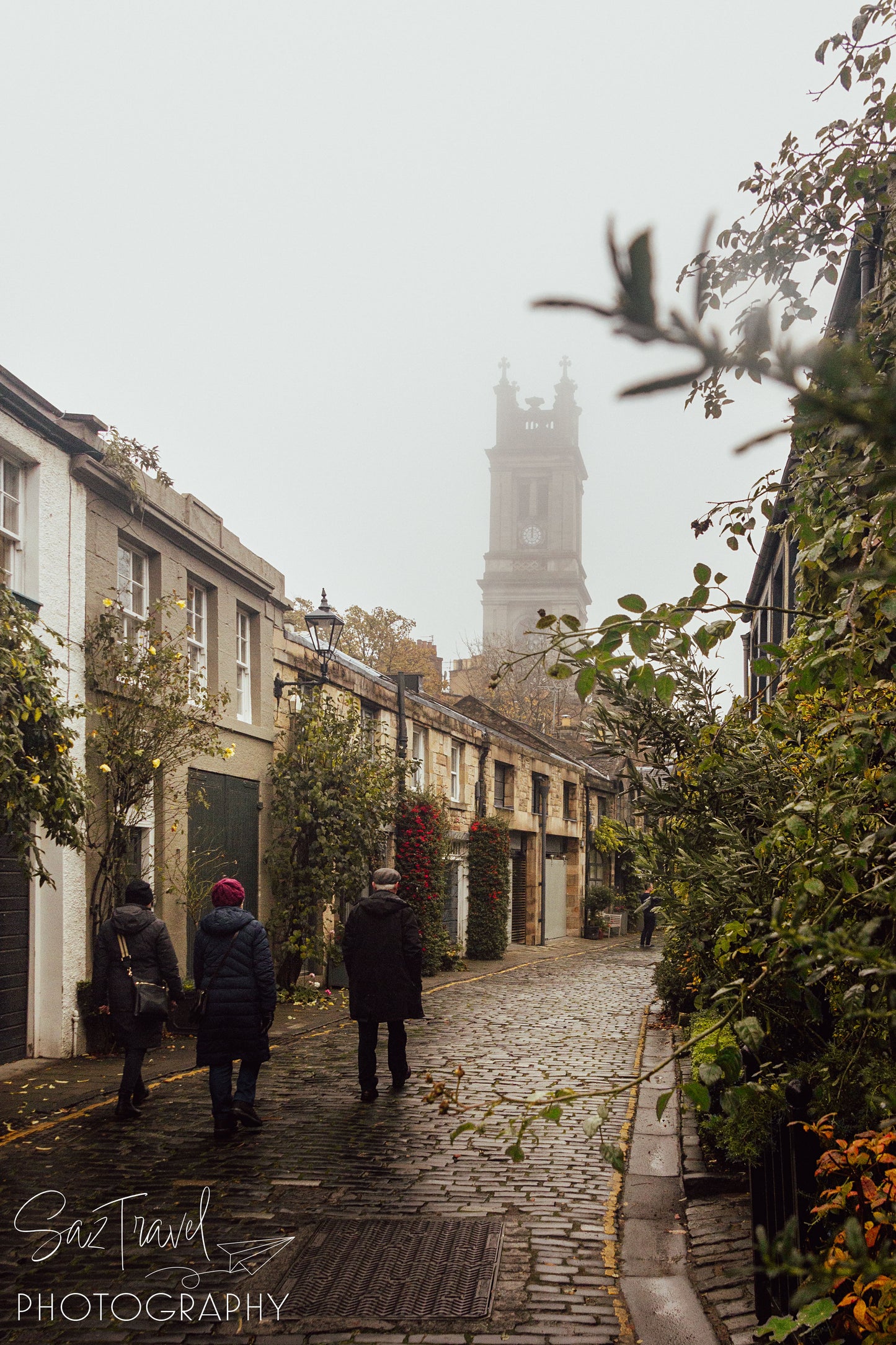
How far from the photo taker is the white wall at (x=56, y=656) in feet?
34.7

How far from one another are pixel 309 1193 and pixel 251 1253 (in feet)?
3.14

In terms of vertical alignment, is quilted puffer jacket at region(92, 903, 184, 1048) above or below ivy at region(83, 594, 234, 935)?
below

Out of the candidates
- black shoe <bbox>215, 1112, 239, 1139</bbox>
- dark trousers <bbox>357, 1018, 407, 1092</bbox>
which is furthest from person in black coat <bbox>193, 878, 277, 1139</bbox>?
dark trousers <bbox>357, 1018, 407, 1092</bbox>

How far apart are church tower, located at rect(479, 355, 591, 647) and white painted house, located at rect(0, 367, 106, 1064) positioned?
93.4 metres

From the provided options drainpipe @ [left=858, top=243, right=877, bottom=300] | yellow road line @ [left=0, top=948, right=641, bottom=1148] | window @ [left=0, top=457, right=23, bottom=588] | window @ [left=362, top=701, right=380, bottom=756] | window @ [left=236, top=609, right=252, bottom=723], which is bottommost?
yellow road line @ [left=0, top=948, right=641, bottom=1148]

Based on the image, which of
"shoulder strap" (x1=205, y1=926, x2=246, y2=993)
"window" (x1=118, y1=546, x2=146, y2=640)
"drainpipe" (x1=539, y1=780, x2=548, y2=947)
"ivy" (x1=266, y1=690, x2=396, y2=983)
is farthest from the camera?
"drainpipe" (x1=539, y1=780, x2=548, y2=947)

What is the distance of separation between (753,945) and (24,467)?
9.84 metres

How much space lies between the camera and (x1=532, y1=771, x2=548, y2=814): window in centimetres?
3103

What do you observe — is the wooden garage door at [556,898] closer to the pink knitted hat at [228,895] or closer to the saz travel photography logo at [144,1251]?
the pink knitted hat at [228,895]

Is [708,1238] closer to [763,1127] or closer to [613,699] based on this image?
[763,1127]

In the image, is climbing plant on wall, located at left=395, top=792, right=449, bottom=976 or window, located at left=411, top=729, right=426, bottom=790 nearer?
climbing plant on wall, located at left=395, top=792, right=449, bottom=976

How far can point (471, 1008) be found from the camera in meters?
14.6

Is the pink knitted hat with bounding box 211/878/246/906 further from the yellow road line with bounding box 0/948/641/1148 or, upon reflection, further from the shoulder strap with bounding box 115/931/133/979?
the yellow road line with bounding box 0/948/641/1148

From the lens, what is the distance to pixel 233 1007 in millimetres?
7715
